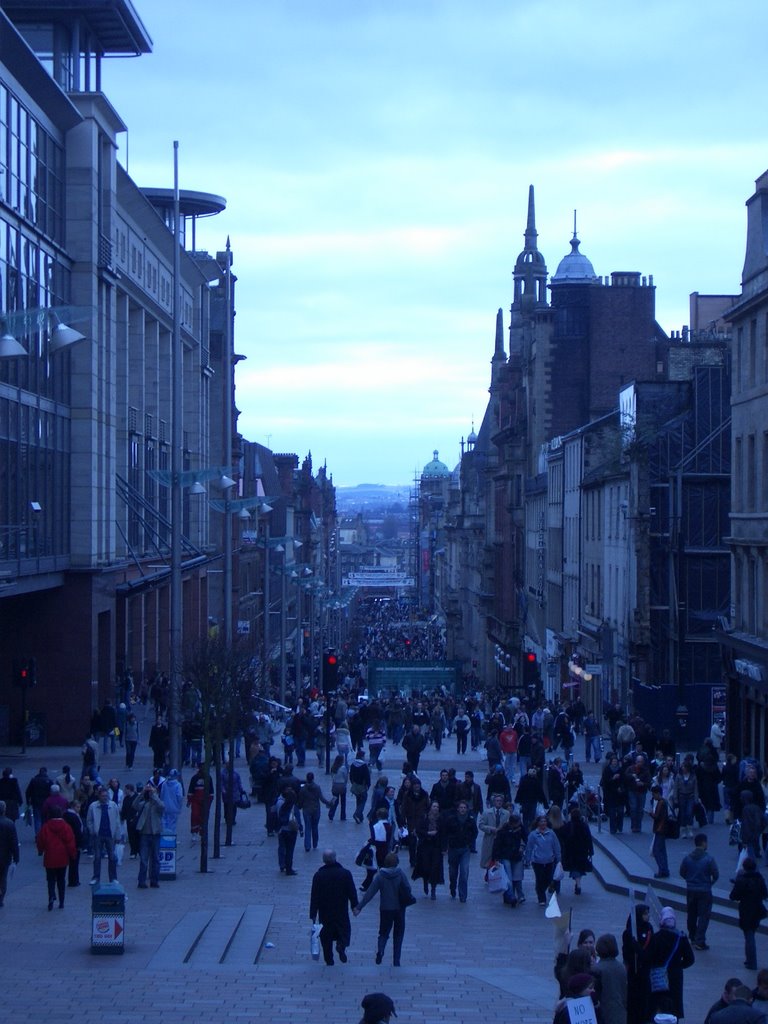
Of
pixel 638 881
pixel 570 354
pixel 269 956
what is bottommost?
pixel 638 881

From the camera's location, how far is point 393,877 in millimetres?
16828

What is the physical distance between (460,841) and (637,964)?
827cm

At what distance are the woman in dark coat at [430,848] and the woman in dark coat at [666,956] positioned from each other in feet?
26.5

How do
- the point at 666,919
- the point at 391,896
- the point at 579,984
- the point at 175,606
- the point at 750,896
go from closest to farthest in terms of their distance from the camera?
the point at 579,984, the point at 666,919, the point at 391,896, the point at 750,896, the point at 175,606

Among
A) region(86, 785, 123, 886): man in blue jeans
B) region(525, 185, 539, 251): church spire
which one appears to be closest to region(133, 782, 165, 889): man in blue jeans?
region(86, 785, 123, 886): man in blue jeans

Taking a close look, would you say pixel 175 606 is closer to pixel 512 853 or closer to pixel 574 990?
pixel 512 853

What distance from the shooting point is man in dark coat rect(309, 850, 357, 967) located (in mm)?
16531

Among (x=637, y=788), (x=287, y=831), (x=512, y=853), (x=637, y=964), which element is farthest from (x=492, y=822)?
(x=637, y=964)

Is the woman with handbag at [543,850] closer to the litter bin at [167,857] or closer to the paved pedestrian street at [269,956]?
the paved pedestrian street at [269,956]

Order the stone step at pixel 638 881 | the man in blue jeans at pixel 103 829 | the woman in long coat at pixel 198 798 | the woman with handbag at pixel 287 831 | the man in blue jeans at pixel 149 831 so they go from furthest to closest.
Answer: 1. the woman in long coat at pixel 198 798
2. the woman with handbag at pixel 287 831
3. the man in blue jeans at pixel 103 829
4. the man in blue jeans at pixel 149 831
5. the stone step at pixel 638 881

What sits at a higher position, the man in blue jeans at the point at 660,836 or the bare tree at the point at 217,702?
the bare tree at the point at 217,702

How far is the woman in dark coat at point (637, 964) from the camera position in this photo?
13.0m

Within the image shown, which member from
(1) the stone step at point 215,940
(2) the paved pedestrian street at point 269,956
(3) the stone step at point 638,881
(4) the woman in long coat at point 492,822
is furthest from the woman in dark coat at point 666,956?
(4) the woman in long coat at point 492,822

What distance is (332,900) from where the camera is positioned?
54.6 feet
